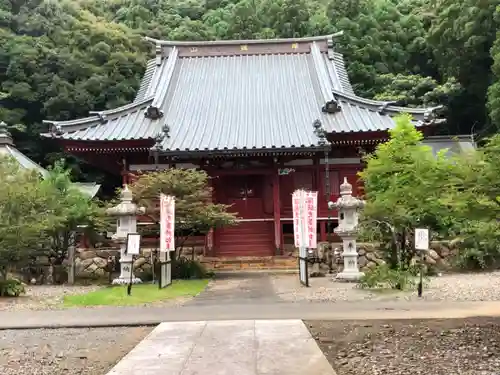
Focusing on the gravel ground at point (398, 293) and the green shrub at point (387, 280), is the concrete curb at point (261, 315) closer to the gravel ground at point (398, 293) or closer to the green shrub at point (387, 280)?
the gravel ground at point (398, 293)

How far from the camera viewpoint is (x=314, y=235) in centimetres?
1203

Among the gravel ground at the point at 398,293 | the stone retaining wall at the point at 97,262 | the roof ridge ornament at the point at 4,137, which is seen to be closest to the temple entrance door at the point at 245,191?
the stone retaining wall at the point at 97,262

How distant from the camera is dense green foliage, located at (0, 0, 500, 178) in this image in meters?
29.1

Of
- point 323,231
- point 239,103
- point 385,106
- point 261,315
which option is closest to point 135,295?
point 261,315

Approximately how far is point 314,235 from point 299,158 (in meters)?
6.33

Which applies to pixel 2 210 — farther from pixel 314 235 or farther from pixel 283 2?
pixel 283 2

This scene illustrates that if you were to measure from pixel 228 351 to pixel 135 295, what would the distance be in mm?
5615

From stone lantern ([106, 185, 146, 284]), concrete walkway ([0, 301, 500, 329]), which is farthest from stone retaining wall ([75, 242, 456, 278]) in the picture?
concrete walkway ([0, 301, 500, 329])

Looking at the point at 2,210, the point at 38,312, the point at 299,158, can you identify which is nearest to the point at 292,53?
the point at 299,158

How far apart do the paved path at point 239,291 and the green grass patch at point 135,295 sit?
48 centimetres

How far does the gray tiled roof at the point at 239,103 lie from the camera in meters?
17.4

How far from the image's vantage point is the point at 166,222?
11.8 meters

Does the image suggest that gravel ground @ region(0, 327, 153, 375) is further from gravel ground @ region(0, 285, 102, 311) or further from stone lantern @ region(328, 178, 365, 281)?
stone lantern @ region(328, 178, 365, 281)

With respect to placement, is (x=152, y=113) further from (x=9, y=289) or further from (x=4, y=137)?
(x=9, y=289)
